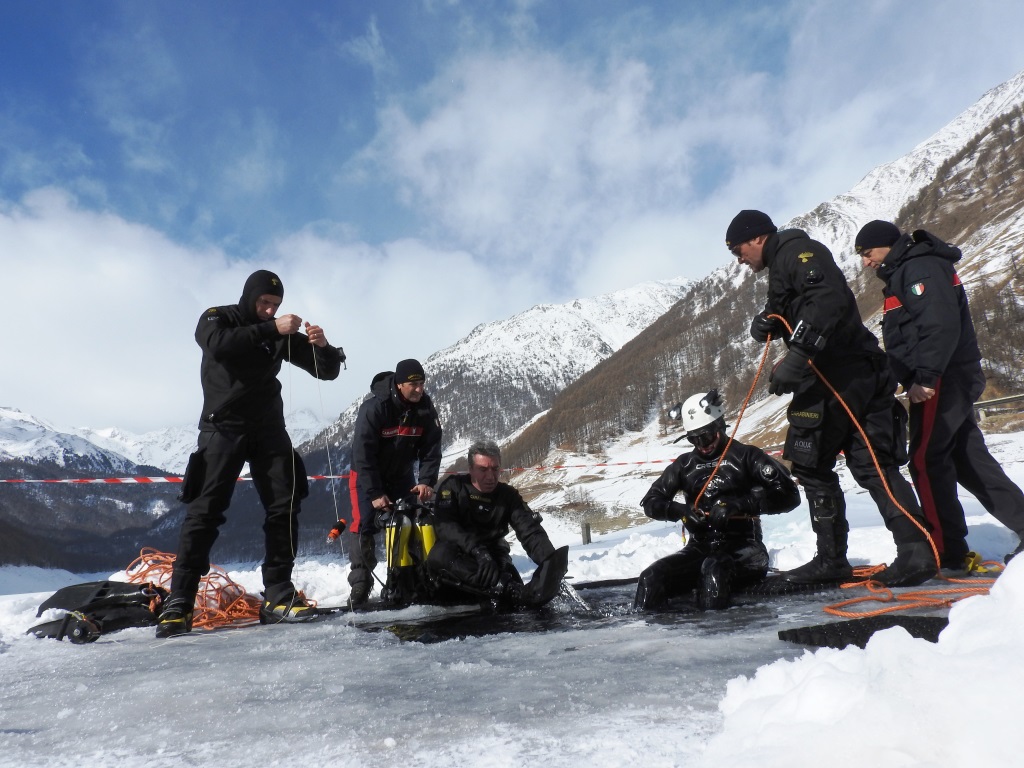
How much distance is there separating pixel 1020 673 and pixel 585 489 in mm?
50232

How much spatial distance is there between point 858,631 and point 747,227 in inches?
107

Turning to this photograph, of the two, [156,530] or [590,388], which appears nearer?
[590,388]

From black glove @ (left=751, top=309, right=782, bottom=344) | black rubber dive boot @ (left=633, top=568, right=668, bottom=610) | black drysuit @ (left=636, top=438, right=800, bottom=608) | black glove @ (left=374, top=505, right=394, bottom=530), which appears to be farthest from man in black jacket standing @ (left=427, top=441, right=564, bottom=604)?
black glove @ (left=751, top=309, right=782, bottom=344)

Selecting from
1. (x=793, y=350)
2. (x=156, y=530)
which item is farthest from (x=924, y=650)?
(x=156, y=530)

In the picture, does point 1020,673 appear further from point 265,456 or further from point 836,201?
point 836,201

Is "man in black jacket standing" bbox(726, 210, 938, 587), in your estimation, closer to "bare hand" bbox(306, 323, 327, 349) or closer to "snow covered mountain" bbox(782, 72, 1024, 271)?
"bare hand" bbox(306, 323, 327, 349)

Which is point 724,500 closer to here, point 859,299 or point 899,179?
point 859,299

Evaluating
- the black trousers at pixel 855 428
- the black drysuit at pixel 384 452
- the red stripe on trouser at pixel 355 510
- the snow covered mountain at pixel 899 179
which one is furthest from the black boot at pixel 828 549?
the snow covered mountain at pixel 899 179

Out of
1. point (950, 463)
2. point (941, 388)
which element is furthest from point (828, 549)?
point (941, 388)

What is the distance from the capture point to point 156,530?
644ft

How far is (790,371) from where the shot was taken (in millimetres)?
3713

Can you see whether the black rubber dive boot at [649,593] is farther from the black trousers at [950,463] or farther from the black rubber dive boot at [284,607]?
the black rubber dive boot at [284,607]

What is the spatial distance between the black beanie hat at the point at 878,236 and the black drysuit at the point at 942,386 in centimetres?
22

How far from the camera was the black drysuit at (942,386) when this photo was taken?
3924 mm
